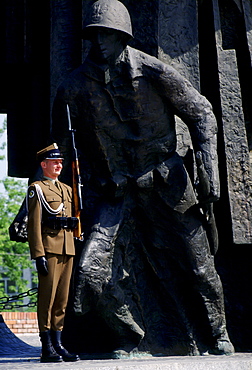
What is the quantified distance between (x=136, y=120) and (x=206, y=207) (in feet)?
2.86

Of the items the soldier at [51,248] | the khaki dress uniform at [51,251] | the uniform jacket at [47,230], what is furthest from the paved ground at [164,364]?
the uniform jacket at [47,230]

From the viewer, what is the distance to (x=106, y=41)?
18.0 ft

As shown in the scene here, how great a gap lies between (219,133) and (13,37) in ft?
9.05

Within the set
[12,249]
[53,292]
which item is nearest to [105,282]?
[53,292]

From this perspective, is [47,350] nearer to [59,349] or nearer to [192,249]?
[59,349]

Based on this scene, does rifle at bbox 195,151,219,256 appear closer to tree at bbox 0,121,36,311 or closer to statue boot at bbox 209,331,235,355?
statue boot at bbox 209,331,235,355

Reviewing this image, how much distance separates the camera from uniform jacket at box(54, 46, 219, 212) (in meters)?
5.61

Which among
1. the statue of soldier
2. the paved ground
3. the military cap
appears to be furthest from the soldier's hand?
the military cap

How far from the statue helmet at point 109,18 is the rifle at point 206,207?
1.08m

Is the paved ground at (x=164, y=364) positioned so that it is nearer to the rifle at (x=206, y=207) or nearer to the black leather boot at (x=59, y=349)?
the black leather boot at (x=59, y=349)

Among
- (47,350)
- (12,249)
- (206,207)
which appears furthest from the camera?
(12,249)

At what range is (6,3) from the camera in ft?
27.0

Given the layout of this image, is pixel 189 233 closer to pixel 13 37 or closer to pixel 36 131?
pixel 36 131

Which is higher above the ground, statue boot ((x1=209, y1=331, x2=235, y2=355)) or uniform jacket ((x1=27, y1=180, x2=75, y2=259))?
uniform jacket ((x1=27, y1=180, x2=75, y2=259))
